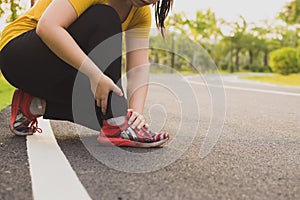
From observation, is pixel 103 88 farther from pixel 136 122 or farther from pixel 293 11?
pixel 293 11

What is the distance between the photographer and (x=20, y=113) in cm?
280

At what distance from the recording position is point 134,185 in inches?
66.8

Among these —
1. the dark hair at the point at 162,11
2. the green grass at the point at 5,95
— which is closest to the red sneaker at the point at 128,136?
the dark hair at the point at 162,11

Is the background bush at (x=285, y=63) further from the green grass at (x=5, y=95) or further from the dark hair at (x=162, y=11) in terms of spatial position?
the dark hair at (x=162, y=11)

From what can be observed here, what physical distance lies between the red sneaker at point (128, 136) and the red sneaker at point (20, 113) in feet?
1.88

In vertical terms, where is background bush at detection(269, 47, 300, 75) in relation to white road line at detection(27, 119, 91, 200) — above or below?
below

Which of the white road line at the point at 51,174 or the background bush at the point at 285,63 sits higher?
A: the white road line at the point at 51,174

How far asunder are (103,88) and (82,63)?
6.2 inches

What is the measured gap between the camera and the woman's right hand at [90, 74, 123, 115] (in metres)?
2.21

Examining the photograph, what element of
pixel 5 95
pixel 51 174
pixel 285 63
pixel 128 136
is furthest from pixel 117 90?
pixel 285 63

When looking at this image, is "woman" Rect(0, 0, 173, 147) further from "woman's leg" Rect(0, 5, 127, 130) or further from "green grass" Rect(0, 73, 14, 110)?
"green grass" Rect(0, 73, 14, 110)

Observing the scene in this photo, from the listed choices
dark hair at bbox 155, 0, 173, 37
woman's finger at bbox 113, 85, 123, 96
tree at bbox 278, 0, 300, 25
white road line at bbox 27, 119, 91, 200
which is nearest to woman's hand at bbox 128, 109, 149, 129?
woman's finger at bbox 113, 85, 123, 96

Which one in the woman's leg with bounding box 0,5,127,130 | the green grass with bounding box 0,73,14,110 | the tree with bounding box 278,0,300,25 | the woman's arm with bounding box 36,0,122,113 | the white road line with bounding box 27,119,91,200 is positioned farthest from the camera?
the tree with bounding box 278,0,300,25

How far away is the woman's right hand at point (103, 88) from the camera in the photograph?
2215mm
